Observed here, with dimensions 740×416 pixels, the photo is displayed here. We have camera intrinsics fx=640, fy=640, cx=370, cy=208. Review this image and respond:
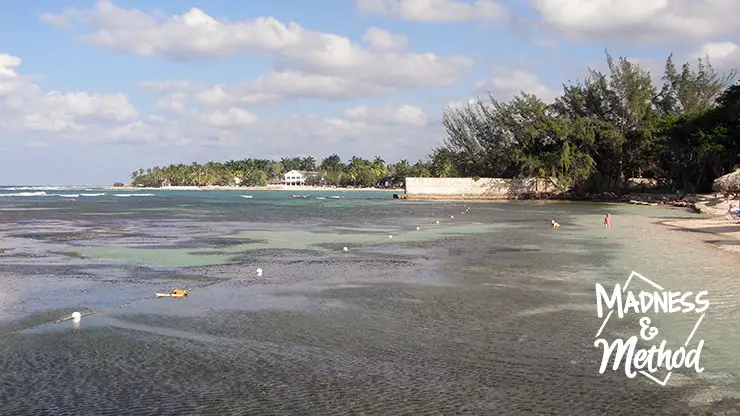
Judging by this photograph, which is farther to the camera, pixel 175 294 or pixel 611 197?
pixel 611 197

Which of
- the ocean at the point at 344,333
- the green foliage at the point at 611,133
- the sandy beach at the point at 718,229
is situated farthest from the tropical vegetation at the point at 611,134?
the ocean at the point at 344,333

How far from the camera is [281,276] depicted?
17266 mm

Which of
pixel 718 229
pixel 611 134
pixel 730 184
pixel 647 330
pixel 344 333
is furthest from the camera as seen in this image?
pixel 611 134

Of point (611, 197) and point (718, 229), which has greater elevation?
point (611, 197)

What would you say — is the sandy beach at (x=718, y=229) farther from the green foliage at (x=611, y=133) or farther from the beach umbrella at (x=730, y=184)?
the green foliage at (x=611, y=133)

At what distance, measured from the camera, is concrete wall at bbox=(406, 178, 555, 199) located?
85812mm

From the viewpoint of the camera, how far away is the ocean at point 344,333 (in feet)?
25.0

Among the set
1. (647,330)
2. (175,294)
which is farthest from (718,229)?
(175,294)

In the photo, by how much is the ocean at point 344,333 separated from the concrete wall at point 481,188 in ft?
211

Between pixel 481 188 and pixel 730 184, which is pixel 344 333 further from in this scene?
pixel 481 188

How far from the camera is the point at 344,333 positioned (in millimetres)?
10875

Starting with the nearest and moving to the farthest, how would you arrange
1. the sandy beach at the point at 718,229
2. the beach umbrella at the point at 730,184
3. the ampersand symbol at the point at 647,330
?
the ampersand symbol at the point at 647,330 → the sandy beach at the point at 718,229 → the beach umbrella at the point at 730,184

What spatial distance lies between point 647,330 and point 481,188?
256 ft

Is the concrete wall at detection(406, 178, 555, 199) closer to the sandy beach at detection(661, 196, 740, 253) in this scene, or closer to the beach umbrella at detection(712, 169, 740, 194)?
the sandy beach at detection(661, 196, 740, 253)
